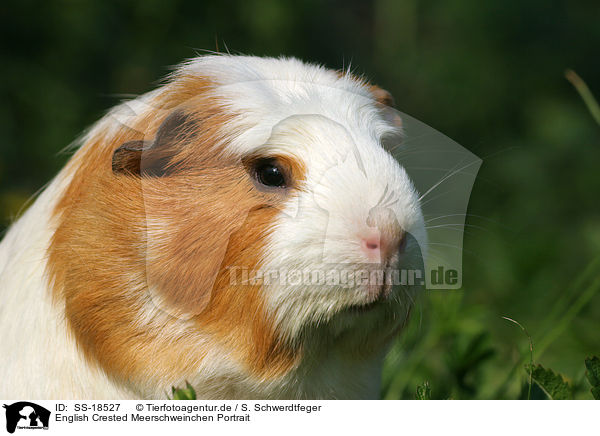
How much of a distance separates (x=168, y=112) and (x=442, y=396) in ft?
5.15

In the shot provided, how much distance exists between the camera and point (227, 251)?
2.02 meters

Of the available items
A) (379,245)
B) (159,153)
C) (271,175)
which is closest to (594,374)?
(379,245)

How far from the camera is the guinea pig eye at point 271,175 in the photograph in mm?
2041

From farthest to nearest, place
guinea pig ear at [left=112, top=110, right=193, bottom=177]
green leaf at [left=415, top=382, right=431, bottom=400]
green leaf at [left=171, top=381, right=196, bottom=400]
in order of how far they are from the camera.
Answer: green leaf at [left=415, top=382, right=431, bottom=400] → guinea pig ear at [left=112, top=110, right=193, bottom=177] → green leaf at [left=171, top=381, right=196, bottom=400]

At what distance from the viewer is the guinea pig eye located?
2041 millimetres

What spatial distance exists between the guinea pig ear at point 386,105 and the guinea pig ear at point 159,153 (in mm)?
647

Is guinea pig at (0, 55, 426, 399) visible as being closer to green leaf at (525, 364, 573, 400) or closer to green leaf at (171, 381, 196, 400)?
green leaf at (171, 381, 196, 400)
